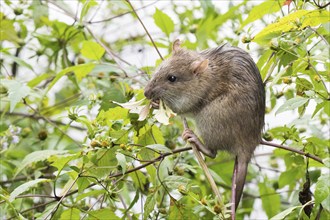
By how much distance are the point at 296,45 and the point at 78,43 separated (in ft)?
7.38

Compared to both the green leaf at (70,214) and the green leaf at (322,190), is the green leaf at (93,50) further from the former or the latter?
the green leaf at (322,190)

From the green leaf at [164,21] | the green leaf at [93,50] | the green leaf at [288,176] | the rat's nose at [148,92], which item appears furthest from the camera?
the green leaf at [164,21]

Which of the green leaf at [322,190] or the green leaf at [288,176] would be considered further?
the green leaf at [288,176]

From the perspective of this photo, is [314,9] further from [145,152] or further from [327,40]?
[145,152]

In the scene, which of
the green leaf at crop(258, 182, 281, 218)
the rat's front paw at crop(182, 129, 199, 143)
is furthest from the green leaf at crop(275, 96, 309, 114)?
the green leaf at crop(258, 182, 281, 218)

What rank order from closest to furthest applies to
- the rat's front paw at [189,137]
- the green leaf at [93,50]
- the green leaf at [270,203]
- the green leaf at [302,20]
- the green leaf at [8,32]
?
1. the green leaf at [302,20]
2. the rat's front paw at [189,137]
3. the green leaf at [93,50]
4. the green leaf at [270,203]
5. the green leaf at [8,32]

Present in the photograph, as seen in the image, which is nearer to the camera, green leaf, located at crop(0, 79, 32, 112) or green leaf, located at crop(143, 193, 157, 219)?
green leaf, located at crop(143, 193, 157, 219)

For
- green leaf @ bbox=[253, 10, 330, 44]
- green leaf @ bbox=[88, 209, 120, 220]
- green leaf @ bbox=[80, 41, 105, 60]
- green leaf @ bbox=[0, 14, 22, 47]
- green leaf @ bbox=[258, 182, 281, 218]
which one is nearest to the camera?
green leaf @ bbox=[253, 10, 330, 44]

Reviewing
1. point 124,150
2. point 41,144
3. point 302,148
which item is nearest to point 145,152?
point 124,150

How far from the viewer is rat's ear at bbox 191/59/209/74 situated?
3525 mm

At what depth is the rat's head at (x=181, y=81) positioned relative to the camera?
3.55m

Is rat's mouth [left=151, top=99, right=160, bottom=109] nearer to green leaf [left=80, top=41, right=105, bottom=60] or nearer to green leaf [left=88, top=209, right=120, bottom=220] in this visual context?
green leaf [left=88, top=209, right=120, bottom=220]

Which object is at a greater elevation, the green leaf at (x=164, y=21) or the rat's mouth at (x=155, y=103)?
the green leaf at (x=164, y=21)

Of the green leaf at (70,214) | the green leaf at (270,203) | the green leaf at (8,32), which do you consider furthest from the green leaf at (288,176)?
the green leaf at (8,32)
